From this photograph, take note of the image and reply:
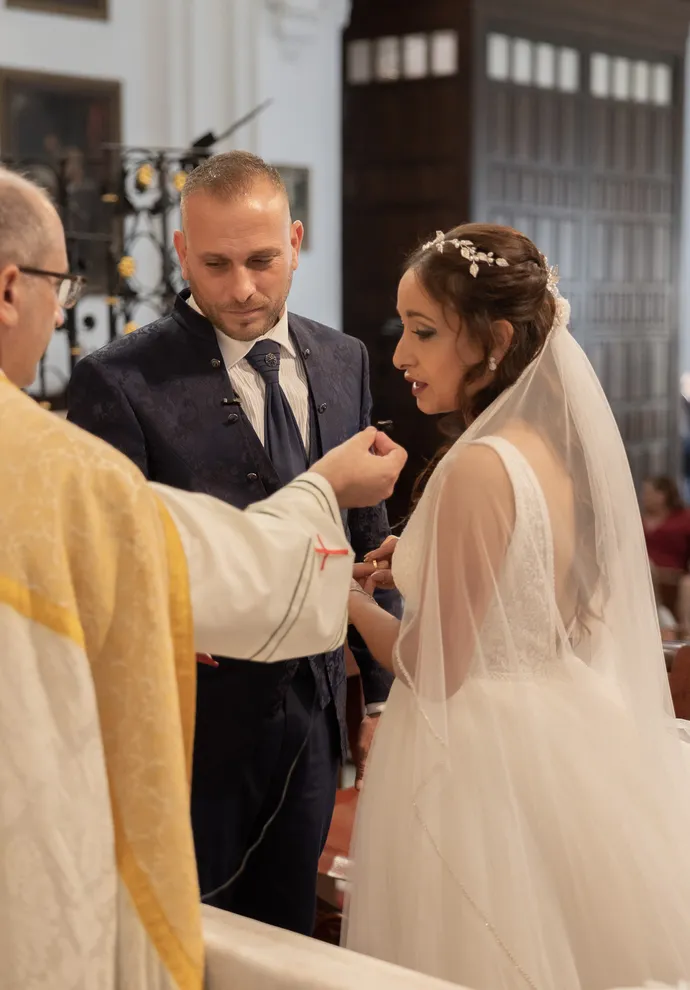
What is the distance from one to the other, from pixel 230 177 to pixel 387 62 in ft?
21.0

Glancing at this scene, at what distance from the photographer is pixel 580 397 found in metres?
2.21

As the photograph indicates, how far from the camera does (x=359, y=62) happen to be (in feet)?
27.5

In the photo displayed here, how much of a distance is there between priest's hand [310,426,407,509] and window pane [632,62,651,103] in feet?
26.5

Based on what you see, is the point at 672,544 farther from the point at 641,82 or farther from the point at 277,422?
the point at 277,422

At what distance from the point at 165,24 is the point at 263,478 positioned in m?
5.90

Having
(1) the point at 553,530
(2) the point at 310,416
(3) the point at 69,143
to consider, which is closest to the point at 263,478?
(2) the point at 310,416

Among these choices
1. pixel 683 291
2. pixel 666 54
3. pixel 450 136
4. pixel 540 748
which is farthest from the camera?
pixel 683 291

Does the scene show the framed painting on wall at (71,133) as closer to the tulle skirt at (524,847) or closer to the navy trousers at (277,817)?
the navy trousers at (277,817)

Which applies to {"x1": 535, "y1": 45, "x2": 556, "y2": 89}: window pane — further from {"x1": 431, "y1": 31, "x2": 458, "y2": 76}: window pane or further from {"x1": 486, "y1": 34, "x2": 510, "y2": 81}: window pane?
{"x1": 431, "y1": 31, "x2": 458, "y2": 76}: window pane

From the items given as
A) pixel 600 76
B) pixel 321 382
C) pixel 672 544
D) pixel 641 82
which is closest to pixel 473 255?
pixel 321 382

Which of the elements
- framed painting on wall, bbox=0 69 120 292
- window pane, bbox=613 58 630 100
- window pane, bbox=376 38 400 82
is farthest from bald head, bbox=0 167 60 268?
window pane, bbox=613 58 630 100

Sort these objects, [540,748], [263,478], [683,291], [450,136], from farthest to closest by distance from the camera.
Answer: [683,291] → [450,136] → [263,478] → [540,748]

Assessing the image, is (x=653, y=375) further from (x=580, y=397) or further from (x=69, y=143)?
(x=580, y=397)

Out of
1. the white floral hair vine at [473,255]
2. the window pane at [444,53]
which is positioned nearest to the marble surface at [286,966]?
the white floral hair vine at [473,255]
